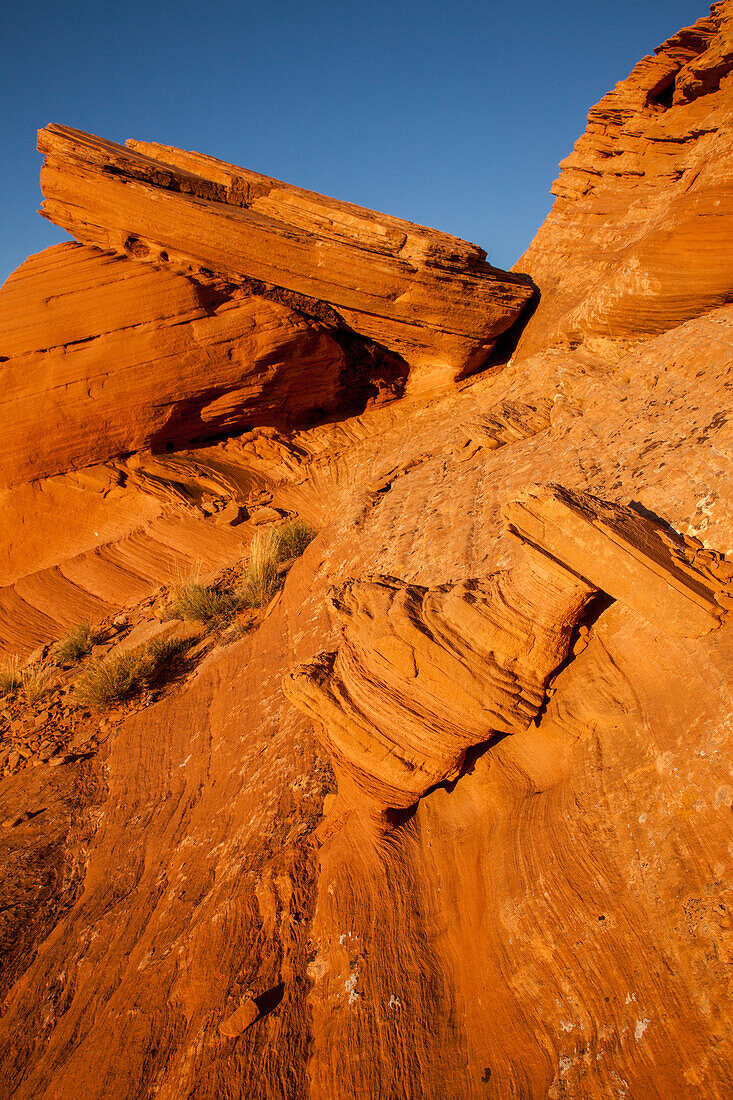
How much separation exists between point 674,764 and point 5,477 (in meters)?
10.2

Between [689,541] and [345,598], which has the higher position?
[689,541]

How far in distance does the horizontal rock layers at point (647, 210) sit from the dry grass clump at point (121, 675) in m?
7.13

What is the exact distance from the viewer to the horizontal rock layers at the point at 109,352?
30.5ft

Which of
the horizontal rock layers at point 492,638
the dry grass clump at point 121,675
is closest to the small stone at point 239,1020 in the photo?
the horizontal rock layers at point 492,638

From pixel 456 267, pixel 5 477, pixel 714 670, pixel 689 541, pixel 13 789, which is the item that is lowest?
pixel 13 789

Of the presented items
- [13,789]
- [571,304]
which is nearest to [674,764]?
[13,789]

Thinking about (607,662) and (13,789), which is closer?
(607,662)

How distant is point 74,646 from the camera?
23.9 ft

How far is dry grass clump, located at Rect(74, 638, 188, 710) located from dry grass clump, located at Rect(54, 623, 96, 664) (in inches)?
30.8

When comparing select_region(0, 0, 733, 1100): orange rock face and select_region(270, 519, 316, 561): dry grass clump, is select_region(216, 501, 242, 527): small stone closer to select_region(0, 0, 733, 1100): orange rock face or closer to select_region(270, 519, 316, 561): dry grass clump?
select_region(270, 519, 316, 561): dry grass clump

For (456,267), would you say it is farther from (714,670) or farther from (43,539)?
(714,670)

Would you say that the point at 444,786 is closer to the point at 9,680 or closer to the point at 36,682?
the point at 36,682

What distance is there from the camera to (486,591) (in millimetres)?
3090

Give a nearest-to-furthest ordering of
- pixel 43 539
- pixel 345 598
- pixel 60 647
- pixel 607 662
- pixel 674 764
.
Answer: pixel 674 764 < pixel 607 662 < pixel 345 598 < pixel 60 647 < pixel 43 539
